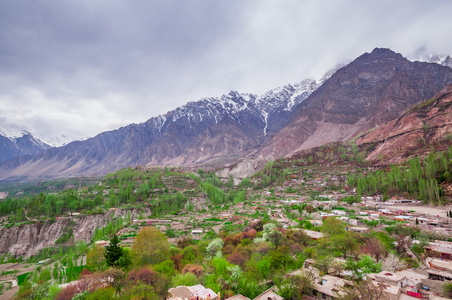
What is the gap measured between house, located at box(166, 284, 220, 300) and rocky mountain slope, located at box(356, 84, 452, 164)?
3416 inches

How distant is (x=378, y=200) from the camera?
59.2 metres

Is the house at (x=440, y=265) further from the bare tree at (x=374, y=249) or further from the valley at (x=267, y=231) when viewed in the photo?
the bare tree at (x=374, y=249)

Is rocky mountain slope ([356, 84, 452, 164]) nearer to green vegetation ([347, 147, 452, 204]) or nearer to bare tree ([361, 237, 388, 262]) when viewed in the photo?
green vegetation ([347, 147, 452, 204])

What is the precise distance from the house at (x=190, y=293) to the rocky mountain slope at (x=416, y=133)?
86767 mm

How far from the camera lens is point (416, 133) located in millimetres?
89812

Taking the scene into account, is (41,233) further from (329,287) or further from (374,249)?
(374,249)

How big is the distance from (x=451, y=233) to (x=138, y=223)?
53630mm

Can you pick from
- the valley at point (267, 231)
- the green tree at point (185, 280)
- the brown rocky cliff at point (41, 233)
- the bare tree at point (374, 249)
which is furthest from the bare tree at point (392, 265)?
the brown rocky cliff at point (41, 233)

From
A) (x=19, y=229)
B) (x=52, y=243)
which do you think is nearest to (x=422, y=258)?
(x=52, y=243)

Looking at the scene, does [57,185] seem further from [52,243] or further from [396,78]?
[396,78]

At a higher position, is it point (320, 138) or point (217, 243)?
point (320, 138)

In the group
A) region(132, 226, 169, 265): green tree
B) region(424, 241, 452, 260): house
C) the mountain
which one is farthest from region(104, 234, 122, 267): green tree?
the mountain

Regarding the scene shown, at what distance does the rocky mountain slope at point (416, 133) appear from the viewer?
8156 centimetres

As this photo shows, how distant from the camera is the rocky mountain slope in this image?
81562 millimetres
